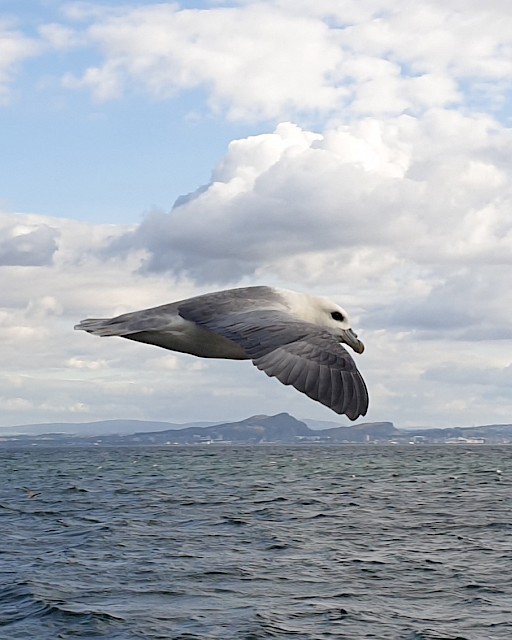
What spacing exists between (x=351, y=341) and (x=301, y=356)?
90.0 inches


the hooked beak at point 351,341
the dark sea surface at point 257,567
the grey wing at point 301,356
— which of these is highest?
the hooked beak at point 351,341

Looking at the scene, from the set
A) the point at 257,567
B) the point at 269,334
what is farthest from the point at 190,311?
the point at 257,567

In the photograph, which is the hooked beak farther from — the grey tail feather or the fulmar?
the grey tail feather

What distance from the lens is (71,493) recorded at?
70.0m

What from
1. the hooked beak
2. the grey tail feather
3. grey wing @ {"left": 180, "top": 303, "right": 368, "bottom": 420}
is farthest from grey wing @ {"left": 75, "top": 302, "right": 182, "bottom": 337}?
the hooked beak

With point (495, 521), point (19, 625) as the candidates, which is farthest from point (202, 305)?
point (495, 521)

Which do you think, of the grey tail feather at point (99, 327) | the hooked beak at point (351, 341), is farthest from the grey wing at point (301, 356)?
the hooked beak at point (351, 341)

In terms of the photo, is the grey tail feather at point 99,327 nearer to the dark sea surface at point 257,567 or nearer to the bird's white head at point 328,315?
the bird's white head at point 328,315

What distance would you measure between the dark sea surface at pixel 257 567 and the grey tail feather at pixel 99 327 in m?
16.5

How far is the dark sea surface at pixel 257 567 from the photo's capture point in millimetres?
25750

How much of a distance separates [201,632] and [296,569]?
9.85 metres

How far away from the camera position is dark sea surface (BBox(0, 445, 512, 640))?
25.8 m

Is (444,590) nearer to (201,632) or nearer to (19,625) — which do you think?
(201,632)

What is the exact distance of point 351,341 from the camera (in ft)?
29.3
